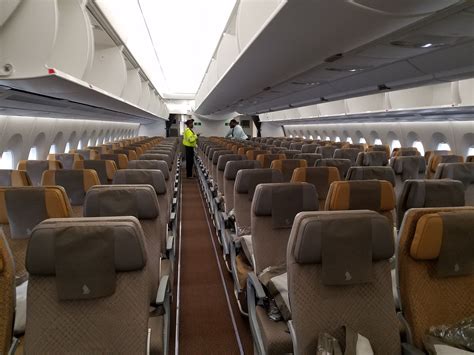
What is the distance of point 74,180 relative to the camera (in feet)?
13.3

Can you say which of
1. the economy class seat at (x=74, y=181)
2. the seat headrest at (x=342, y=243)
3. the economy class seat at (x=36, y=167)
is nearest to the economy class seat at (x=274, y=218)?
the seat headrest at (x=342, y=243)

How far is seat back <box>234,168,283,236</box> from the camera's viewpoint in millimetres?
4164

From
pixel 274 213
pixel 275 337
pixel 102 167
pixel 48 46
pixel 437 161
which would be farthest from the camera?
pixel 437 161

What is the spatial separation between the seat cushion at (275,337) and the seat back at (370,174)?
2.39 meters

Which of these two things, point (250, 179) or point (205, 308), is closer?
point (205, 308)

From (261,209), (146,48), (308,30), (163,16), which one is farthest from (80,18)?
(146,48)

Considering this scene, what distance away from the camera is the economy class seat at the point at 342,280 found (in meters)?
2.03

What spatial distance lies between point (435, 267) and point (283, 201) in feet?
4.15

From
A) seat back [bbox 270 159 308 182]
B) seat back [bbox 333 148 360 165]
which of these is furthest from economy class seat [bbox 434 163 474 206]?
seat back [bbox 333 148 360 165]

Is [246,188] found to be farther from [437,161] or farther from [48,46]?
[437,161]

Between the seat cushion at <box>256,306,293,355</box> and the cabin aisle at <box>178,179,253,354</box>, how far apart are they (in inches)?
37.8

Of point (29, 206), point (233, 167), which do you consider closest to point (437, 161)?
point (233, 167)

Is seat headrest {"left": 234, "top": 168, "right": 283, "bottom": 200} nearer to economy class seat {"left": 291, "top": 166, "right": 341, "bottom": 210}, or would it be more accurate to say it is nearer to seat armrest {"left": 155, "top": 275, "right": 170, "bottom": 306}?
economy class seat {"left": 291, "top": 166, "right": 341, "bottom": 210}

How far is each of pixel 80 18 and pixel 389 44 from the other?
132 inches
